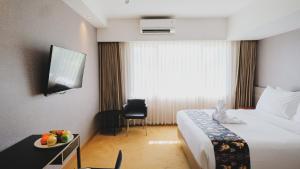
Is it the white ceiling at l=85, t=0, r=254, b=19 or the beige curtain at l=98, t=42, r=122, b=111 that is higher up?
the white ceiling at l=85, t=0, r=254, b=19

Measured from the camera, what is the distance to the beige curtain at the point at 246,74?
15.2 ft

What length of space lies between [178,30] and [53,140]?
3694 millimetres

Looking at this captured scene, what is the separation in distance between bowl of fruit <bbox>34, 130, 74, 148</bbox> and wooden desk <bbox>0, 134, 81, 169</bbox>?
4cm

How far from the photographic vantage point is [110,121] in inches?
172

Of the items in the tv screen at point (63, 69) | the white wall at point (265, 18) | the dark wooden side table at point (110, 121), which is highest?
the white wall at point (265, 18)

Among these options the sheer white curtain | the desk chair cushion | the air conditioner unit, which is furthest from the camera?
the sheer white curtain

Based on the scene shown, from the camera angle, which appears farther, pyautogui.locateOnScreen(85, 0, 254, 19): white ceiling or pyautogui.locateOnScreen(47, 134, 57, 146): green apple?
pyautogui.locateOnScreen(85, 0, 254, 19): white ceiling

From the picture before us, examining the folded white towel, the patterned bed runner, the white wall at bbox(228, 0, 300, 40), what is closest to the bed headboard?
the white wall at bbox(228, 0, 300, 40)

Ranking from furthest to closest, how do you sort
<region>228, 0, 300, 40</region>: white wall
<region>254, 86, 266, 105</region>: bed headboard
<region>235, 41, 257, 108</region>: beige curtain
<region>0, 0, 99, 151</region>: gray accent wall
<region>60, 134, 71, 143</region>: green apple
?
<region>235, 41, 257, 108</region>: beige curtain < <region>254, 86, 266, 105</region>: bed headboard < <region>228, 0, 300, 40</region>: white wall < <region>60, 134, 71, 143</region>: green apple < <region>0, 0, 99, 151</region>: gray accent wall

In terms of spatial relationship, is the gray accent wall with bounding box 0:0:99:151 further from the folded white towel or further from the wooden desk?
the folded white towel

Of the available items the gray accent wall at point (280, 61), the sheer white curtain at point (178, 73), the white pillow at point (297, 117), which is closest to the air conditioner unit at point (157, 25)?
the sheer white curtain at point (178, 73)

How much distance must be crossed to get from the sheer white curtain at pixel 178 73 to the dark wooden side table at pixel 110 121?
0.67 meters

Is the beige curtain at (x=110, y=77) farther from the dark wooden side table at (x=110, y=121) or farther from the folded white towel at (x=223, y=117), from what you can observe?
the folded white towel at (x=223, y=117)

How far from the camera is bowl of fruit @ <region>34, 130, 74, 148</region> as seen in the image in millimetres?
1719
